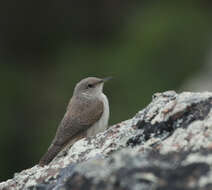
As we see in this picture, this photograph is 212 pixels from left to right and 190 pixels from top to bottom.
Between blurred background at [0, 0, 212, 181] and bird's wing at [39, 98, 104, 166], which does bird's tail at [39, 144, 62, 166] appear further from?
blurred background at [0, 0, 212, 181]

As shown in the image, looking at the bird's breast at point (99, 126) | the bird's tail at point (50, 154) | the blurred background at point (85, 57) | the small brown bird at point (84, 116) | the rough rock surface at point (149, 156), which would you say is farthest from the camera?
the blurred background at point (85, 57)

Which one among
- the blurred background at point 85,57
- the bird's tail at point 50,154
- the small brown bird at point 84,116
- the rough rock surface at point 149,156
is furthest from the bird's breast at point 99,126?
the blurred background at point 85,57

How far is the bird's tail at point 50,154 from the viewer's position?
6.31 meters

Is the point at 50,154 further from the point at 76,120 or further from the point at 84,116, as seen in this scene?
the point at 84,116

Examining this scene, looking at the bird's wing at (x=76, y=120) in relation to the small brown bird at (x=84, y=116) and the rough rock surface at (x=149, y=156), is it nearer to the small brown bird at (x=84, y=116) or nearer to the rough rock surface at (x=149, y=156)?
the small brown bird at (x=84, y=116)

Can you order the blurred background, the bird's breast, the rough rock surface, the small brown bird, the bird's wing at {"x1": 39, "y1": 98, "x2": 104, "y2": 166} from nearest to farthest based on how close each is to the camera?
the rough rock surface → the bird's wing at {"x1": 39, "y1": 98, "x2": 104, "y2": 166} → the small brown bird → the bird's breast → the blurred background

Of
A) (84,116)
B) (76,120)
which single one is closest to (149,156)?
(76,120)

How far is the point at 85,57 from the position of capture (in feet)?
56.9

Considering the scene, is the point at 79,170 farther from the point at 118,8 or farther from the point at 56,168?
the point at 118,8

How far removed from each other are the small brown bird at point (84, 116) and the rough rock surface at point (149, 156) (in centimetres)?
186

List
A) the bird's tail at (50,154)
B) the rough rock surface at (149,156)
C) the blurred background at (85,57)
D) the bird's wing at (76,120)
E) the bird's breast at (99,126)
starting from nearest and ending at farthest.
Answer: the rough rock surface at (149,156), the bird's tail at (50,154), the bird's wing at (76,120), the bird's breast at (99,126), the blurred background at (85,57)

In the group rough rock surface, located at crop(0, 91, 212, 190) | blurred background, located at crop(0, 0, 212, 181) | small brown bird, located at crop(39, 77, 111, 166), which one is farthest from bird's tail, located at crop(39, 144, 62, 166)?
blurred background, located at crop(0, 0, 212, 181)

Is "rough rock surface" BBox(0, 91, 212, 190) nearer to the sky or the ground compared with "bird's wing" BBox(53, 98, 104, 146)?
nearer to the sky

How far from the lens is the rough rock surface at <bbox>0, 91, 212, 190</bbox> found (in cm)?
367
